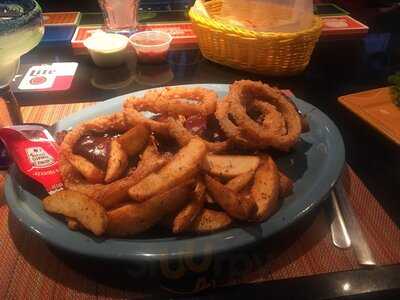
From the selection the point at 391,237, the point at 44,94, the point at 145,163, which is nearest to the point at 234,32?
the point at 44,94

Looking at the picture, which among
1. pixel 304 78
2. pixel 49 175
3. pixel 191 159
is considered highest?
pixel 191 159

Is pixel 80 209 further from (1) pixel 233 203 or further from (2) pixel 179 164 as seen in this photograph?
(1) pixel 233 203

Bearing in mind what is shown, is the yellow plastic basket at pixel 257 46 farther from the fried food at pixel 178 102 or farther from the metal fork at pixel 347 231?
the metal fork at pixel 347 231

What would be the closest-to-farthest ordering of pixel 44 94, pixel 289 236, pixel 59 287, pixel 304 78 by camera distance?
pixel 59 287
pixel 289 236
pixel 44 94
pixel 304 78

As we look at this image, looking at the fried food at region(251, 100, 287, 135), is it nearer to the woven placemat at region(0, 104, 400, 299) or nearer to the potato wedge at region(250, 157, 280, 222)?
the potato wedge at region(250, 157, 280, 222)

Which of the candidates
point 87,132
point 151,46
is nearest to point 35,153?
point 87,132

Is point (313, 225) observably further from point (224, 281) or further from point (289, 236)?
point (224, 281)

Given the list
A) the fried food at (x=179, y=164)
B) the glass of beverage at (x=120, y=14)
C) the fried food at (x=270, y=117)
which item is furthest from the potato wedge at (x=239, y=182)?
the glass of beverage at (x=120, y=14)
